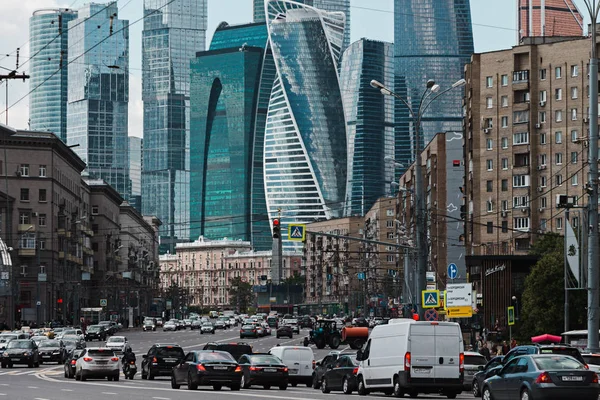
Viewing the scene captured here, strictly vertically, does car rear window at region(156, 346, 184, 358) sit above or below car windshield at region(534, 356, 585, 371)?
below

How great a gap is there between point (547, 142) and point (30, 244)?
198 ft

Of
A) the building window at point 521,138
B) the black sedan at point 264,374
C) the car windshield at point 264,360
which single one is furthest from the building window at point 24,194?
the black sedan at point 264,374

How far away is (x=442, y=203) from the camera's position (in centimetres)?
14238

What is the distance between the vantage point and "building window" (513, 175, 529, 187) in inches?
4560

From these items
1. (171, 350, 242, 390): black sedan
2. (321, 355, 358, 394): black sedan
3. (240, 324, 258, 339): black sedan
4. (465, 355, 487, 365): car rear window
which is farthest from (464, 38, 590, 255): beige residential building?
(171, 350, 242, 390): black sedan

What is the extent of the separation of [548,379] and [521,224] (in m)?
89.7

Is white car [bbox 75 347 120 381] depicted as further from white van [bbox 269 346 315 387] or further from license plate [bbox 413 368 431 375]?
license plate [bbox 413 368 431 375]

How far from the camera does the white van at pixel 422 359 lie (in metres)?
34.1

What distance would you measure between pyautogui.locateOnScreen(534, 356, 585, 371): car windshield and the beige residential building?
82.6m

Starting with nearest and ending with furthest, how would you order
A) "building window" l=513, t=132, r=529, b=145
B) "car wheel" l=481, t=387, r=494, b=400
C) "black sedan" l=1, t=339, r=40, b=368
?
"car wheel" l=481, t=387, r=494, b=400
"black sedan" l=1, t=339, r=40, b=368
"building window" l=513, t=132, r=529, b=145

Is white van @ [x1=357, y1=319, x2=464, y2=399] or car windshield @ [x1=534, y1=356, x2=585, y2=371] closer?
car windshield @ [x1=534, y1=356, x2=585, y2=371]

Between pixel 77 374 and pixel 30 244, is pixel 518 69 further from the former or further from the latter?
pixel 77 374

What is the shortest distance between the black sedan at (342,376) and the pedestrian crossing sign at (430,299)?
30.3 feet

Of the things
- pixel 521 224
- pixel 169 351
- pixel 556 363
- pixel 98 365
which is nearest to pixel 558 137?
pixel 521 224
